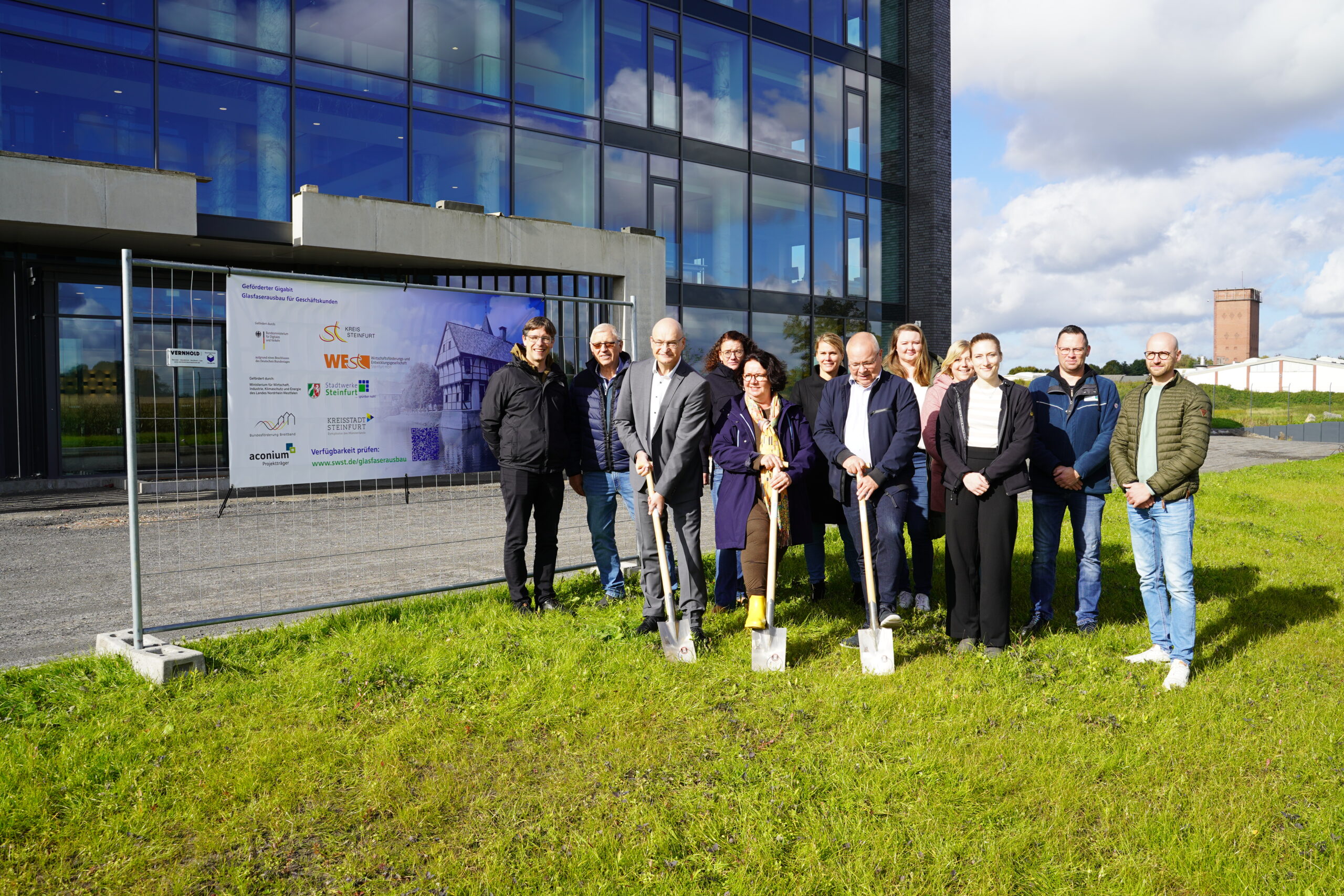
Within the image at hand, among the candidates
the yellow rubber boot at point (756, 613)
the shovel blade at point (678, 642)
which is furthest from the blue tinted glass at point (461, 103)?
the yellow rubber boot at point (756, 613)

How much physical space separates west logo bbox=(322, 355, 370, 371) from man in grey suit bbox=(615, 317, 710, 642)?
1.81 m

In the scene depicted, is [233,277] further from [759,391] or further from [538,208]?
[538,208]

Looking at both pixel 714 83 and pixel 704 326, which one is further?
pixel 714 83

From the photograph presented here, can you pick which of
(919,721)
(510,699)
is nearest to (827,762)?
(919,721)

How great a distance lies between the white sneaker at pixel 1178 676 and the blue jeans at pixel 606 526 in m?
3.28

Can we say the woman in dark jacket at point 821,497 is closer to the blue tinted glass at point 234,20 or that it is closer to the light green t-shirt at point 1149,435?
the light green t-shirt at point 1149,435

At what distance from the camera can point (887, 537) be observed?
6.14m

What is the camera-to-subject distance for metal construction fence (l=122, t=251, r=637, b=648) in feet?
20.7

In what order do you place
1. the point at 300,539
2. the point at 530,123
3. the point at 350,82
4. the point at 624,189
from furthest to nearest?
the point at 624,189 → the point at 530,123 → the point at 350,82 → the point at 300,539

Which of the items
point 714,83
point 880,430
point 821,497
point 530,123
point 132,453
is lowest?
point 821,497

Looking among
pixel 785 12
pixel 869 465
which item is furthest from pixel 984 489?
pixel 785 12

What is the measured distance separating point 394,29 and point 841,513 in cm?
1405

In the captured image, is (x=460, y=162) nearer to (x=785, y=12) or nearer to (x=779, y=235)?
(x=779, y=235)

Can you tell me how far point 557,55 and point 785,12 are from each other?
271 inches
